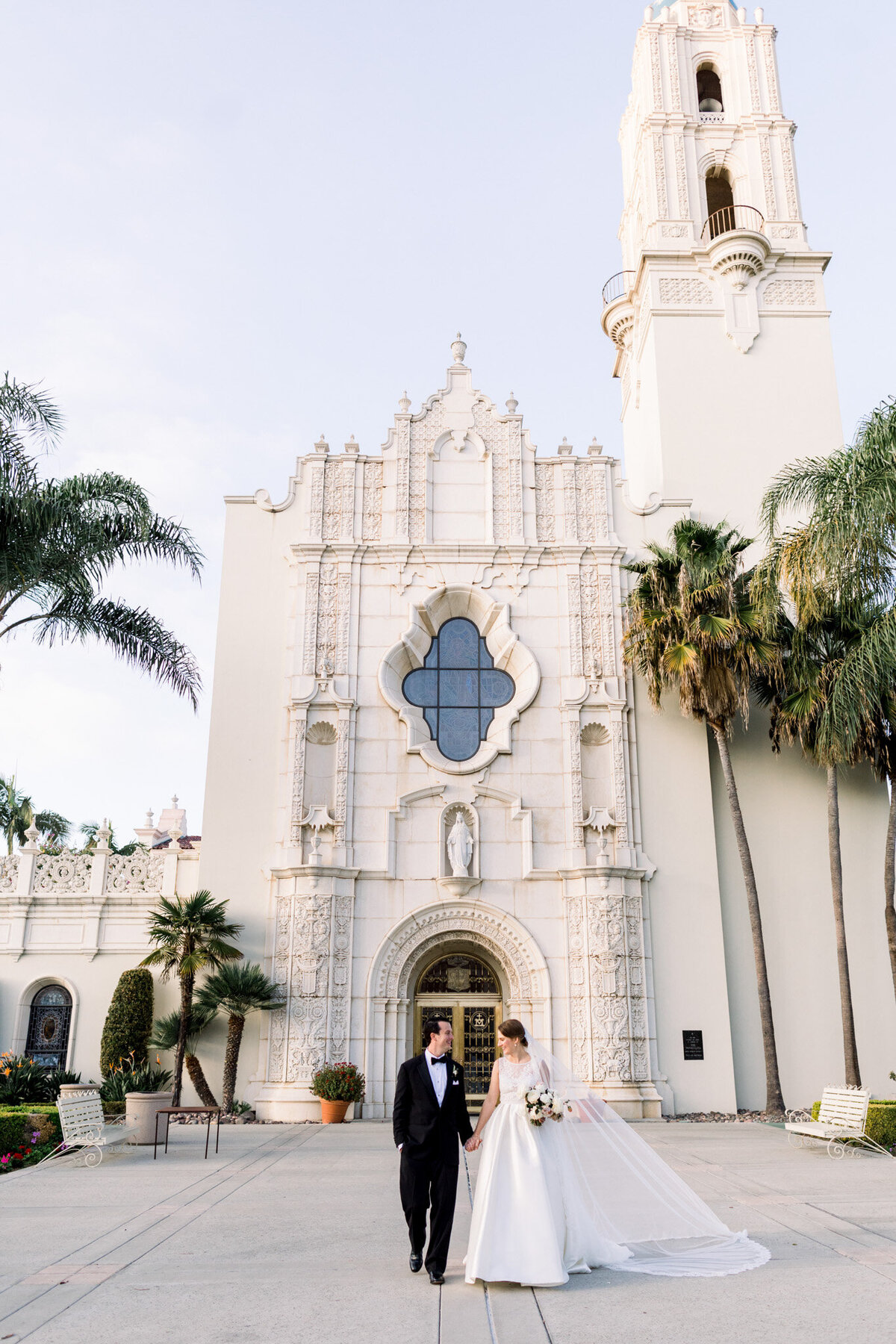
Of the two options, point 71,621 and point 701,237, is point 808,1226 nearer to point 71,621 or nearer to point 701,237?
point 71,621

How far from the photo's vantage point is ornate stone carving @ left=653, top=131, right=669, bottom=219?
28.3 m

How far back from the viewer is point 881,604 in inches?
759

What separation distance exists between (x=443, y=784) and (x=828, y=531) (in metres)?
9.05

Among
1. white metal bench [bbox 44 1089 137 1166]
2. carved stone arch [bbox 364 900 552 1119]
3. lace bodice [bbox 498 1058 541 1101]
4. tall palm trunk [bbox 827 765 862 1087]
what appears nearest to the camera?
lace bodice [bbox 498 1058 541 1101]

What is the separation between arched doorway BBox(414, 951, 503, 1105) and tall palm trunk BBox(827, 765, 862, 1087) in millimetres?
6575

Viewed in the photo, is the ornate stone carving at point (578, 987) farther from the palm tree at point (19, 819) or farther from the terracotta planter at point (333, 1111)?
the palm tree at point (19, 819)

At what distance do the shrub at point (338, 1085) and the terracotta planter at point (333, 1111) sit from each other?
6cm

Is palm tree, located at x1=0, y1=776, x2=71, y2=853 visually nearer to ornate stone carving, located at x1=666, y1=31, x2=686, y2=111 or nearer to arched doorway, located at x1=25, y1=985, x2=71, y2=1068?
arched doorway, located at x1=25, y1=985, x2=71, y2=1068

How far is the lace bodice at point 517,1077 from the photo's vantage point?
7504 millimetres

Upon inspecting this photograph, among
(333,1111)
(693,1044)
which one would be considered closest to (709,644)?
(693,1044)

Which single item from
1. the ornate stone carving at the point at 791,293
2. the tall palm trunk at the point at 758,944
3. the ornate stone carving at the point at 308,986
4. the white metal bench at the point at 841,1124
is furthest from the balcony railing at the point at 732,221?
the white metal bench at the point at 841,1124

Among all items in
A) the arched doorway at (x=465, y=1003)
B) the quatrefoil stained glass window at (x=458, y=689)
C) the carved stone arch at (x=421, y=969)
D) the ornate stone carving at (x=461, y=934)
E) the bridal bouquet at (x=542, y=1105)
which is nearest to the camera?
the bridal bouquet at (x=542, y=1105)

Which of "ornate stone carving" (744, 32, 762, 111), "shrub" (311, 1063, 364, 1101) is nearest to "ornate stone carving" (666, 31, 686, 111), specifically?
"ornate stone carving" (744, 32, 762, 111)

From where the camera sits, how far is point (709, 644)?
2102 centimetres
